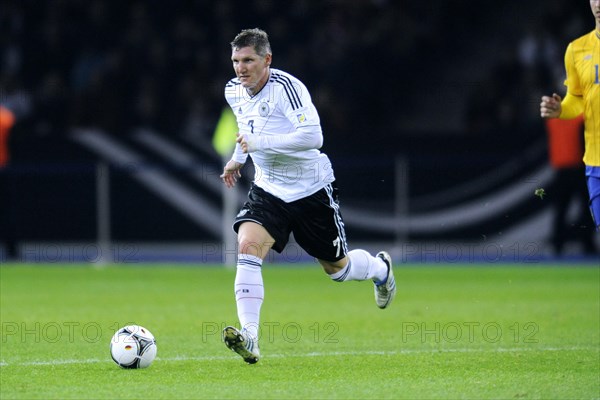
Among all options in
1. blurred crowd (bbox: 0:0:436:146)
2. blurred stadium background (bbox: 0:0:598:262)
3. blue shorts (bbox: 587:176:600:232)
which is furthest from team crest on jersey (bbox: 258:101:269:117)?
blurred crowd (bbox: 0:0:436:146)

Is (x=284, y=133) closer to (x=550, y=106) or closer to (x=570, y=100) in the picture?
(x=550, y=106)

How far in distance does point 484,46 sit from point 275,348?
12.5m

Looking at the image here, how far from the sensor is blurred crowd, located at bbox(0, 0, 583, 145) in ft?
58.5

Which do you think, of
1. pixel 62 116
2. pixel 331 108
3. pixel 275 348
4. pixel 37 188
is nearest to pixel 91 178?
pixel 37 188

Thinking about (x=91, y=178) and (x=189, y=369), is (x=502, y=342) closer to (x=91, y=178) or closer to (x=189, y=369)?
(x=189, y=369)

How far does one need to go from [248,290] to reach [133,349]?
2.46 ft

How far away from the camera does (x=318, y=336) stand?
26.6 ft

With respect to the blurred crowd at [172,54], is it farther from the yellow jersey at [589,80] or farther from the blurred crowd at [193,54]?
the yellow jersey at [589,80]

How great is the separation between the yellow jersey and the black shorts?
Answer: 1.61 metres

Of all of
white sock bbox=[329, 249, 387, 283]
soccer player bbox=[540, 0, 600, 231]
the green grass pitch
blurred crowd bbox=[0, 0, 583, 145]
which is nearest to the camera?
the green grass pitch

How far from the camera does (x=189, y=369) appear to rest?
21.4 ft

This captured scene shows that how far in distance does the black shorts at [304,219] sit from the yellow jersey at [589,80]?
1.61m

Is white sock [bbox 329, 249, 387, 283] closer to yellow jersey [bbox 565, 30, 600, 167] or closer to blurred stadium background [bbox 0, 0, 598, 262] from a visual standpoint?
yellow jersey [bbox 565, 30, 600, 167]

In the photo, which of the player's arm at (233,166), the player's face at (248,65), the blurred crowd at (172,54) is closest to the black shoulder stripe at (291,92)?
the player's face at (248,65)
